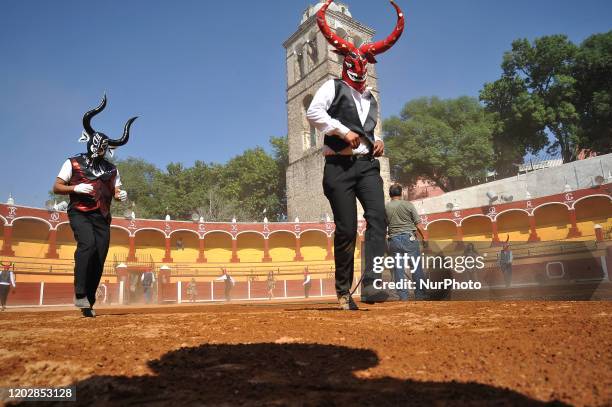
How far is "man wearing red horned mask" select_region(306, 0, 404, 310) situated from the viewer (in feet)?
11.5

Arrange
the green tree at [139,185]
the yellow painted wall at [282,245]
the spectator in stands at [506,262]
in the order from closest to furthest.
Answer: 1. the spectator in stands at [506,262]
2. the yellow painted wall at [282,245]
3. the green tree at [139,185]

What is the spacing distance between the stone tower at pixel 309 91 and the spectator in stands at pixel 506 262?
2694cm

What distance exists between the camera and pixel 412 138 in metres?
40.6

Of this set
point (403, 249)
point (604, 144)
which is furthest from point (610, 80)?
point (403, 249)

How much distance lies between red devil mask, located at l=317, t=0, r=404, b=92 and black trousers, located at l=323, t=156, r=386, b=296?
0.88m

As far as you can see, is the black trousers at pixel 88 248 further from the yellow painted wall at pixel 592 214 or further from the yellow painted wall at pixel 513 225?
the yellow painted wall at pixel 513 225

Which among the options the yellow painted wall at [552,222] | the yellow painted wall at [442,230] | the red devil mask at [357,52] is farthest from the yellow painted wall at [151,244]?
the red devil mask at [357,52]

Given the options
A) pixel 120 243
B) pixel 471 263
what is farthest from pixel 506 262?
pixel 120 243

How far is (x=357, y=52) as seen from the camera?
4.01 meters

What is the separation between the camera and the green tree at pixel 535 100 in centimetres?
3316

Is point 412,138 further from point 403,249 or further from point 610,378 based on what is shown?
point 610,378

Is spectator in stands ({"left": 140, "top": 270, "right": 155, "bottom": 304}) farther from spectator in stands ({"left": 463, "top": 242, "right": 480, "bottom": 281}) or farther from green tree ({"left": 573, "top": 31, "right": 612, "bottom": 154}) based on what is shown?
green tree ({"left": 573, "top": 31, "right": 612, "bottom": 154})

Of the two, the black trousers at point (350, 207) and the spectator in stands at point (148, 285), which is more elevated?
the black trousers at point (350, 207)

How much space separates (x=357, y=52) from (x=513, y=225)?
2897 centimetres
